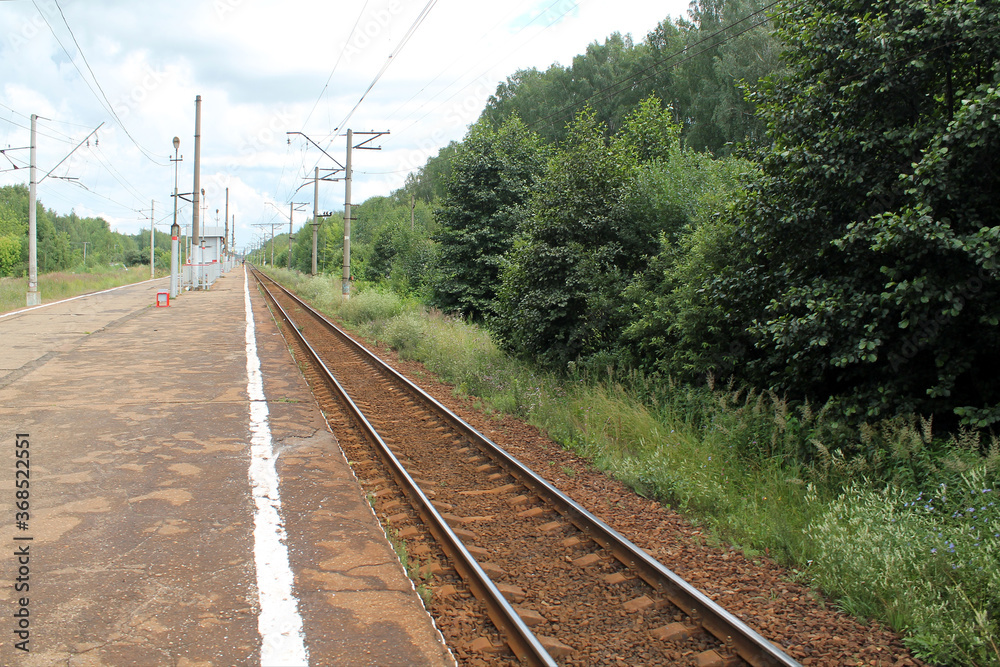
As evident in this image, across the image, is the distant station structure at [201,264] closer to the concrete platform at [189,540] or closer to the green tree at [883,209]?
the concrete platform at [189,540]

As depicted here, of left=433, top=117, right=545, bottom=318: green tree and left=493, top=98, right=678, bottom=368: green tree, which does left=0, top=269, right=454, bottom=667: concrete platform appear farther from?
left=433, top=117, right=545, bottom=318: green tree

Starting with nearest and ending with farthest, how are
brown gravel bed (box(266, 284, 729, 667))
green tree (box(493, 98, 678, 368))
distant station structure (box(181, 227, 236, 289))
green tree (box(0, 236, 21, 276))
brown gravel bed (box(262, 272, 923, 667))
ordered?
brown gravel bed (box(262, 272, 923, 667)), brown gravel bed (box(266, 284, 729, 667)), green tree (box(493, 98, 678, 368)), distant station structure (box(181, 227, 236, 289)), green tree (box(0, 236, 21, 276))

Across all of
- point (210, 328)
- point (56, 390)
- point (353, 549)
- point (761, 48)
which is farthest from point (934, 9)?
point (761, 48)

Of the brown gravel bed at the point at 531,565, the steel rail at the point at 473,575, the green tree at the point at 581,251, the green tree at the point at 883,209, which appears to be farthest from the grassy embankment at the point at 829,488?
the steel rail at the point at 473,575

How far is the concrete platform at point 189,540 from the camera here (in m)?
3.74

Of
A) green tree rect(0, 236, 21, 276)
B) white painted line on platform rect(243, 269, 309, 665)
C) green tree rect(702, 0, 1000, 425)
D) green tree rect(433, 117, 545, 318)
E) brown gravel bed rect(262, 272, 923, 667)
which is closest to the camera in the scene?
white painted line on platform rect(243, 269, 309, 665)

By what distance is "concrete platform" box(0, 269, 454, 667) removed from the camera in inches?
147

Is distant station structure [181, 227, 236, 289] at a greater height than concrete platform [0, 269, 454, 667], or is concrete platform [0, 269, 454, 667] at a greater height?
distant station structure [181, 227, 236, 289]

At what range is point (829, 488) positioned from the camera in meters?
6.26

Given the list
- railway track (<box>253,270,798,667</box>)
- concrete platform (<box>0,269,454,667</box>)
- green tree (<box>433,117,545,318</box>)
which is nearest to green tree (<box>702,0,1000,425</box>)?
railway track (<box>253,270,798,667</box>)

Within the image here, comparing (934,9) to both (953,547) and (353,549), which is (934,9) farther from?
(353,549)

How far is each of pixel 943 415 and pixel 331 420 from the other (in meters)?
7.57

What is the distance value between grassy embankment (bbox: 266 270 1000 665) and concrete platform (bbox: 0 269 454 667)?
2885 millimetres

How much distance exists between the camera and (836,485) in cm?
624
